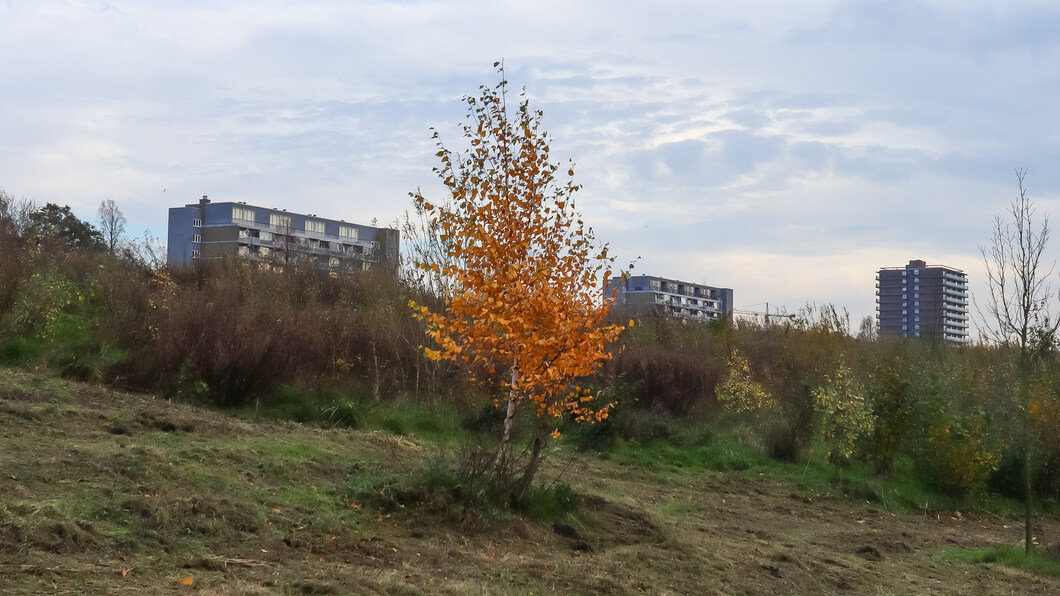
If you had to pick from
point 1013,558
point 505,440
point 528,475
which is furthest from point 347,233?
point 1013,558

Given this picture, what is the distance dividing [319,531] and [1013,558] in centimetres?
738

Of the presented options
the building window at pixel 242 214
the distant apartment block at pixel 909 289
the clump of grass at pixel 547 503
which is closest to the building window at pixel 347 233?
the building window at pixel 242 214

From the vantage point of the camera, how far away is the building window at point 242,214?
8356 centimetres

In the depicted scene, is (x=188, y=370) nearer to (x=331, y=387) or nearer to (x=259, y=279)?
(x=331, y=387)

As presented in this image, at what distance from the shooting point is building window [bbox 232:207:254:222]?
83562 millimetres

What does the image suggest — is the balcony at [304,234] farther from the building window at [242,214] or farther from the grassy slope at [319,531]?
the grassy slope at [319,531]

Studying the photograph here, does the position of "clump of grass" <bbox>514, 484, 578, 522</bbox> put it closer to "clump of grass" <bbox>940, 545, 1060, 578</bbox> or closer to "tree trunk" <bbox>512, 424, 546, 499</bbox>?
"tree trunk" <bbox>512, 424, 546, 499</bbox>

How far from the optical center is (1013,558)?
950 centimetres

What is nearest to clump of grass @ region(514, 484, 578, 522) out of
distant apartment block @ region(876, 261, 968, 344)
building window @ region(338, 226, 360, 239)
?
distant apartment block @ region(876, 261, 968, 344)

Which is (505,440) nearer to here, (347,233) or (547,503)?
(547,503)

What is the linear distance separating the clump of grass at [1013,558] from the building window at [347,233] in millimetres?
87806

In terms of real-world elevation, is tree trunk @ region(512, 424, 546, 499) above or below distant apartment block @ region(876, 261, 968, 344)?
below

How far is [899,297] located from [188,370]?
101 meters

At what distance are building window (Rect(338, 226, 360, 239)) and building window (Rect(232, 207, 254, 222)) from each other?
11182 mm
